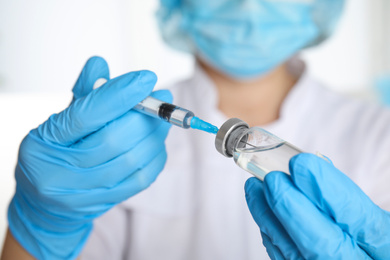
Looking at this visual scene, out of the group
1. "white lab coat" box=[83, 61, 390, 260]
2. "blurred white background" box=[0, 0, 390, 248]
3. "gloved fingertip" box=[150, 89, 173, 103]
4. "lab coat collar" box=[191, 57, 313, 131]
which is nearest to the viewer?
"gloved fingertip" box=[150, 89, 173, 103]

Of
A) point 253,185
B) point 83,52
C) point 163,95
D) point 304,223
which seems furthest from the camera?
point 83,52

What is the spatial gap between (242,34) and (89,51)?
1.70 m

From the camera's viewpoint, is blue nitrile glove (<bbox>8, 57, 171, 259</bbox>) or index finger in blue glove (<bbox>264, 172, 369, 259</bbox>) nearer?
index finger in blue glove (<bbox>264, 172, 369, 259</bbox>)

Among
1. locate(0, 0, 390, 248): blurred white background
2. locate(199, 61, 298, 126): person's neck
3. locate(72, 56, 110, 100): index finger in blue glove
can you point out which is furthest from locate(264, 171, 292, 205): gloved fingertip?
locate(0, 0, 390, 248): blurred white background

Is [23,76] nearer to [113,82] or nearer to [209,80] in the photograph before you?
[209,80]

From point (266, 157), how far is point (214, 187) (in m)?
0.61

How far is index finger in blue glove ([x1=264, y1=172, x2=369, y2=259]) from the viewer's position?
583mm

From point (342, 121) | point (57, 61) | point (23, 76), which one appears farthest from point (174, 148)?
point (23, 76)

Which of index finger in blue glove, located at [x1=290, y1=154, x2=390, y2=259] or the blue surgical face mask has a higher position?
the blue surgical face mask

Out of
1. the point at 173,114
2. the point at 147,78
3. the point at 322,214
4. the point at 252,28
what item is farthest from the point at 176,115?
the point at 252,28

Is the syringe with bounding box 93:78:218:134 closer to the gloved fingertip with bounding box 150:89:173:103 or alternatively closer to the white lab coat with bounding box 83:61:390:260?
the gloved fingertip with bounding box 150:89:173:103

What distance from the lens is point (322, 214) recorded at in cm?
61

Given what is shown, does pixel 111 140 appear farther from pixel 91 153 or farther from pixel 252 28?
pixel 252 28

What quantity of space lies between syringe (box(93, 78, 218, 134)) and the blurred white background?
1.07 meters
